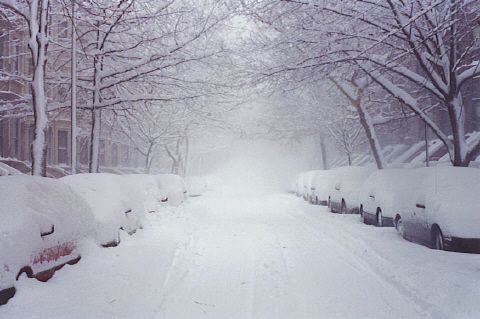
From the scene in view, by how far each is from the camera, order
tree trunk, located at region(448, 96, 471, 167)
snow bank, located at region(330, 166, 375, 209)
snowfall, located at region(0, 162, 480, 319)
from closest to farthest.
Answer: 1. snowfall, located at region(0, 162, 480, 319)
2. tree trunk, located at region(448, 96, 471, 167)
3. snow bank, located at region(330, 166, 375, 209)

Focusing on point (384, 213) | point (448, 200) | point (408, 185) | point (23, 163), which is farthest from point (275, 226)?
point (23, 163)

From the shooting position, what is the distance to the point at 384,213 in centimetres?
1327

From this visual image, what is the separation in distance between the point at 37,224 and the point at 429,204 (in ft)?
24.8

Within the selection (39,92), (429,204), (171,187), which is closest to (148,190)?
(171,187)

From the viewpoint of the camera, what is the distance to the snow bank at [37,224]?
5.08 metres

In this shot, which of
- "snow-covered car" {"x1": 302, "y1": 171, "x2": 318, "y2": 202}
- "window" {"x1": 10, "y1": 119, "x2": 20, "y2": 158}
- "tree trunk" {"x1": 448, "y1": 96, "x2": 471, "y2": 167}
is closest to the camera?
"tree trunk" {"x1": 448, "y1": 96, "x2": 471, "y2": 167}

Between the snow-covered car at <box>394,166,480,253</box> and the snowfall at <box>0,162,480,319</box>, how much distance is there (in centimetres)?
30

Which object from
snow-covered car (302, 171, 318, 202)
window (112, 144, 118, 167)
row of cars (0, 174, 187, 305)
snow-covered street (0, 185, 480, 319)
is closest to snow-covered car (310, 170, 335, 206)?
snow-covered car (302, 171, 318, 202)

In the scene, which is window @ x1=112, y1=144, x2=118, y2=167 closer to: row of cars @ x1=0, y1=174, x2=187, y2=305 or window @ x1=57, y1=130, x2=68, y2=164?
window @ x1=57, y1=130, x2=68, y2=164

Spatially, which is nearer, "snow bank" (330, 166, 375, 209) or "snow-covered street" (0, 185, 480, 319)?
"snow-covered street" (0, 185, 480, 319)

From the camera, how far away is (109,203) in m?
9.47

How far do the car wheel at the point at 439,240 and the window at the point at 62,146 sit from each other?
27.3m

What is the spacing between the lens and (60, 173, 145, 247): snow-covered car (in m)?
8.80

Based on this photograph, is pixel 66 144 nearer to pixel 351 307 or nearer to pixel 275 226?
pixel 275 226
